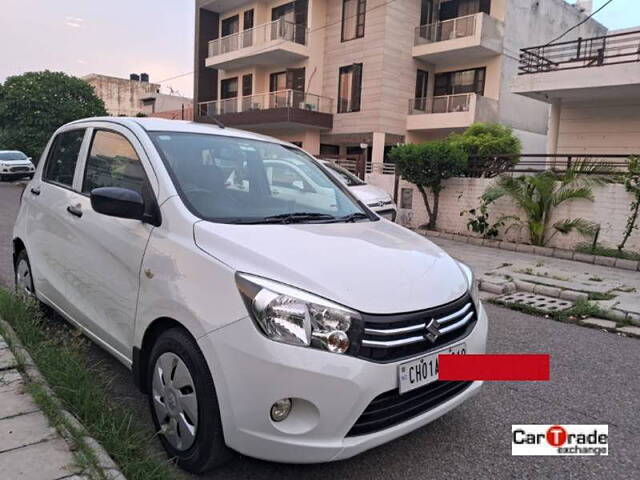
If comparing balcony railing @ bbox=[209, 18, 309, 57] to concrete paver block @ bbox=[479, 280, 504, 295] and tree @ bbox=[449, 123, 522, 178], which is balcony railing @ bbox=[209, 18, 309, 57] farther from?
concrete paver block @ bbox=[479, 280, 504, 295]

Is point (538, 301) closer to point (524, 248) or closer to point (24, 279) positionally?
point (524, 248)

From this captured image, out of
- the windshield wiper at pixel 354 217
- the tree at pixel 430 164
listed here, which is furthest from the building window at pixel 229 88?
the windshield wiper at pixel 354 217

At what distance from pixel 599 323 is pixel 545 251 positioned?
15.2 feet

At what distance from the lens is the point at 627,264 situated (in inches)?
350

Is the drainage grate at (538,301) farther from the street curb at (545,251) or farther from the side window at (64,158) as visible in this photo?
the side window at (64,158)

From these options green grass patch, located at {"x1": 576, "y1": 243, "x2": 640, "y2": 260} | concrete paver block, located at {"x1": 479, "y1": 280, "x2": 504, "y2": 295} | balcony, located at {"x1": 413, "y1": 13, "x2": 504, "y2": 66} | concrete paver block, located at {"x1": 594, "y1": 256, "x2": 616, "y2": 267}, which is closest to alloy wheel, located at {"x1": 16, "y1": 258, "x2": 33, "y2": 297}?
concrete paver block, located at {"x1": 479, "y1": 280, "x2": 504, "y2": 295}

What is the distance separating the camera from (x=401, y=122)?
22.4 m

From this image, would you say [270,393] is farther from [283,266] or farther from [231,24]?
[231,24]

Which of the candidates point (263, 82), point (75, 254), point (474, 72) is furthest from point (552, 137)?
point (75, 254)

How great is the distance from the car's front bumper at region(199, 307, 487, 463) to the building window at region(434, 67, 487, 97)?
2114cm

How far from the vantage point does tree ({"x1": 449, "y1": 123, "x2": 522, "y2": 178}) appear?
1178 centimetres

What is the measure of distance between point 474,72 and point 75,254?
2101 cm

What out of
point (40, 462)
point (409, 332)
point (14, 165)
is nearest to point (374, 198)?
point (409, 332)
